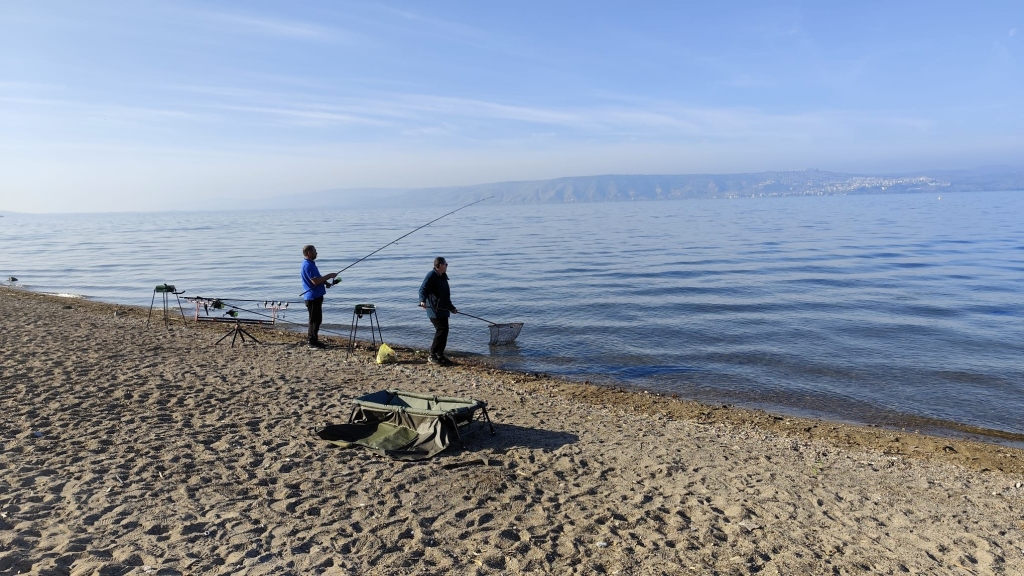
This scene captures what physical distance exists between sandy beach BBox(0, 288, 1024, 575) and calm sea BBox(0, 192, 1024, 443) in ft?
9.30

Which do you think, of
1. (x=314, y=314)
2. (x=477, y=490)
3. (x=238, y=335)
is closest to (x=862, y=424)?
(x=477, y=490)

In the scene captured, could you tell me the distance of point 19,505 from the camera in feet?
18.4

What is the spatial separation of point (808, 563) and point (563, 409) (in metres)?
5.06

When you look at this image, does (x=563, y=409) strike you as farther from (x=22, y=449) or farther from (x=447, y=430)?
(x=22, y=449)

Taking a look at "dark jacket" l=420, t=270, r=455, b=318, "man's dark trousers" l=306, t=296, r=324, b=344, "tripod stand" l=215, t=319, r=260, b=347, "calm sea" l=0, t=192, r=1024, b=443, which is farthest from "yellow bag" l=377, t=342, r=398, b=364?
"tripod stand" l=215, t=319, r=260, b=347

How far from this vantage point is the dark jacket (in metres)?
12.6

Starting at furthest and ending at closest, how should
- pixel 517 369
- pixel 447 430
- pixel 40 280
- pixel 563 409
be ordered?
pixel 40 280, pixel 517 369, pixel 563 409, pixel 447 430

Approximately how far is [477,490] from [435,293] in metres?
6.58

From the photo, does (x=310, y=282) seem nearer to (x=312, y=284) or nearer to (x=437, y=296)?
(x=312, y=284)

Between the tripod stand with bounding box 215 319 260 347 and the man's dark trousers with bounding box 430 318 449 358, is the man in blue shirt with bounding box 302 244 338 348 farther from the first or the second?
the man's dark trousers with bounding box 430 318 449 358

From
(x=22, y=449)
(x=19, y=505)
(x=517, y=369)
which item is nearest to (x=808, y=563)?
(x=19, y=505)

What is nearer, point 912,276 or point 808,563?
point 808,563

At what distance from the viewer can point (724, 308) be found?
21.2 m

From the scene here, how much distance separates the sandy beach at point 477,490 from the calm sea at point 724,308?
2.84 meters
